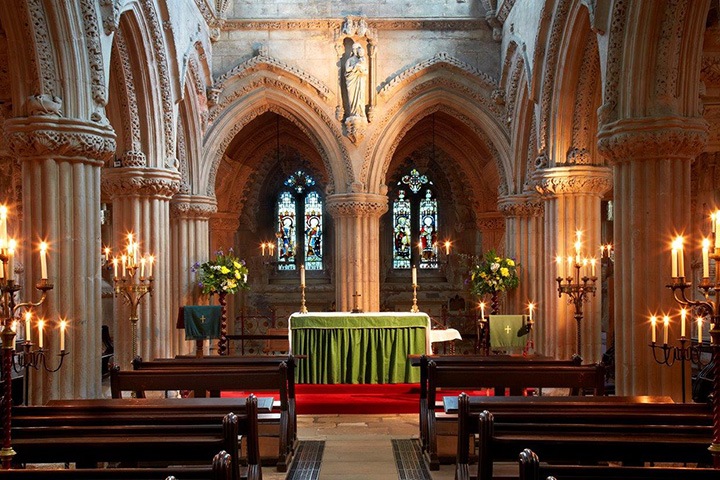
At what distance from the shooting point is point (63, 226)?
28.7ft

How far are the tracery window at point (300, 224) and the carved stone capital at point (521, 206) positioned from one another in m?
6.81

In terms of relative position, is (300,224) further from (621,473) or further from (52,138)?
(621,473)

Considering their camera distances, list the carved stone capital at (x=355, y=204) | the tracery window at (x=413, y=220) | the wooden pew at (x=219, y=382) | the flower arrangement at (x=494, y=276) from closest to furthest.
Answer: the wooden pew at (x=219, y=382)
the flower arrangement at (x=494, y=276)
the carved stone capital at (x=355, y=204)
the tracery window at (x=413, y=220)

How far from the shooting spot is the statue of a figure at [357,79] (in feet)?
54.6

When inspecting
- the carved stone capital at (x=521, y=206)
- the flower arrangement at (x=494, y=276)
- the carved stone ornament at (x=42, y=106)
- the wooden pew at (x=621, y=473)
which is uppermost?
the carved stone ornament at (x=42, y=106)

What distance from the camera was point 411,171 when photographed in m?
22.8

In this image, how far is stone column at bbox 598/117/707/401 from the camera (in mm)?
8523

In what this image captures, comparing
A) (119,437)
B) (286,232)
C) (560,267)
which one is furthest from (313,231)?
(119,437)

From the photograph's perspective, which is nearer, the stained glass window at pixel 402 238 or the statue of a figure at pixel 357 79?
the statue of a figure at pixel 357 79

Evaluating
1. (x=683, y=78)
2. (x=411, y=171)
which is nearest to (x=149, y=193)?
(x=683, y=78)

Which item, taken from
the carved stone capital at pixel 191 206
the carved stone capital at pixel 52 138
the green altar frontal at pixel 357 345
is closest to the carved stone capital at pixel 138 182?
the green altar frontal at pixel 357 345

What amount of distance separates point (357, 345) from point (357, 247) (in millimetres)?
4465

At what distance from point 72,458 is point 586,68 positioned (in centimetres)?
916

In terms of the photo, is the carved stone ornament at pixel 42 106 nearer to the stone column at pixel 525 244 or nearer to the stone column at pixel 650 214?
the stone column at pixel 650 214
